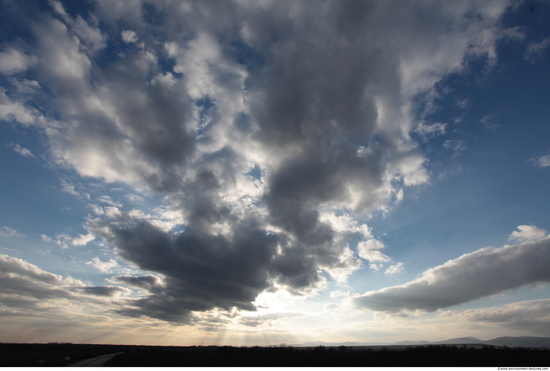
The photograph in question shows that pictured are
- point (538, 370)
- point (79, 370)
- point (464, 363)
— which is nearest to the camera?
point (538, 370)

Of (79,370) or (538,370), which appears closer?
(538,370)

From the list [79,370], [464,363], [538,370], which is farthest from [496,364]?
[79,370]

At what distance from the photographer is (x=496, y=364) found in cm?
5266

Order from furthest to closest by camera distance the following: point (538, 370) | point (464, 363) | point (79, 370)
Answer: point (464, 363)
point (79, 370)
point (538, 370)

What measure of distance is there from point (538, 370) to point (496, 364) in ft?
63.7

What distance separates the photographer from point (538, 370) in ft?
122

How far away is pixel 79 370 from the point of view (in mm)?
50969

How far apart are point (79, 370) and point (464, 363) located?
77.7 m

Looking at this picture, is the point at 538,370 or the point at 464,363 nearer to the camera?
the point at 538,370

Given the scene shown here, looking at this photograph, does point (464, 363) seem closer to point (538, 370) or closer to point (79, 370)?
point (538, 370)

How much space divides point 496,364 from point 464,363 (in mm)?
5474

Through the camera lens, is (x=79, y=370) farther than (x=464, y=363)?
No

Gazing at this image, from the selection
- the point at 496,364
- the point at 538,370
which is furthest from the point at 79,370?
the point at 496,364

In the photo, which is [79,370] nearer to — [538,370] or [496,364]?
[538,370]
